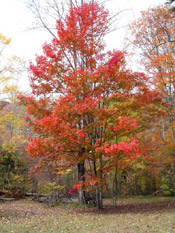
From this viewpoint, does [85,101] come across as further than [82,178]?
No

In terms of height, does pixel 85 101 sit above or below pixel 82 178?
above

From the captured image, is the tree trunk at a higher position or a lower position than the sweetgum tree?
lower

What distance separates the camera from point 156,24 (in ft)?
42.2

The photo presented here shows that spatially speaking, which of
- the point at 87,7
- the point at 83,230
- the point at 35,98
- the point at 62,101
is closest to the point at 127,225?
the point at 83,230

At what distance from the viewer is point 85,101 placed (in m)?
8.80

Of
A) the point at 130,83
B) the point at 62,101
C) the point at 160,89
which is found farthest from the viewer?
the point at 160,89

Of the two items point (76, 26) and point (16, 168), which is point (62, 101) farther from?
point (16, 168)

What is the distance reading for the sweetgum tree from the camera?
28.6ft

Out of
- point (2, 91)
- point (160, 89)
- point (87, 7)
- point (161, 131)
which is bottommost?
point (161, 131)

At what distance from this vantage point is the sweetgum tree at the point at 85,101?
28.6 feet

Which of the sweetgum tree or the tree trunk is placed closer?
the sweetgum tree

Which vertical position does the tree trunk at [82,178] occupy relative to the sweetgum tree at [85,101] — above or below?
below

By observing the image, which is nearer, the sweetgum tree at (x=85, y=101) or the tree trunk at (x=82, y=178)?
the sweetgum tree at (x=85, y=101)

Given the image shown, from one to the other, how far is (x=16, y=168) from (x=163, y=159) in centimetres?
1071
